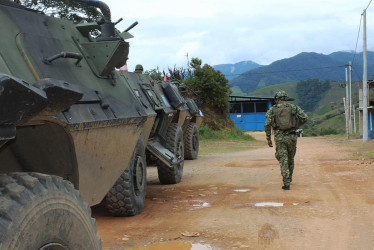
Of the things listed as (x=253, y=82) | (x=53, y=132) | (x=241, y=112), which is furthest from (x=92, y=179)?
(x=253, y=82)

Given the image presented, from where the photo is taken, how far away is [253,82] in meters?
158

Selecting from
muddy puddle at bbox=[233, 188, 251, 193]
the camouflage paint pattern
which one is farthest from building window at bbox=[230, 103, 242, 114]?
muddy puddle at bbox=[233, 188, 251, 193]

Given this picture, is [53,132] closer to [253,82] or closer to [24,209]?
[24,209]

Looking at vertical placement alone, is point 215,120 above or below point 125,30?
below

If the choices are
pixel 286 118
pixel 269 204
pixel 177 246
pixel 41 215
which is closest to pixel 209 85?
pixel 286 118

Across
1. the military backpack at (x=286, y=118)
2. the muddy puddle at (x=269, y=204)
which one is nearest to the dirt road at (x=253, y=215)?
the muddy puddle at (x=269, y=204)

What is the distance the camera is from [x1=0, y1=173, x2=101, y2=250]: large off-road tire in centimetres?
223

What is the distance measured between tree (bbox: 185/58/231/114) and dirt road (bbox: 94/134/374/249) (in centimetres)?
1777

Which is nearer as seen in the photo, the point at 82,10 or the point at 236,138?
the point at 82,10

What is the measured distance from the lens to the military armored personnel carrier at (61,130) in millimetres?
2318

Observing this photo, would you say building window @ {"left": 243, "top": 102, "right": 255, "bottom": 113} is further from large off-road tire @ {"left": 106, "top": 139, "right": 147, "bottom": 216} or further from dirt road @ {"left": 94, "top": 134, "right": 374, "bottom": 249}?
large off-road tire @ {"left": 106, "top": 139, "right": 147, "bottom": 216}

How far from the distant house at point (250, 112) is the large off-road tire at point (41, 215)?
38.5 meters

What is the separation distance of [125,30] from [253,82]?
153 metres

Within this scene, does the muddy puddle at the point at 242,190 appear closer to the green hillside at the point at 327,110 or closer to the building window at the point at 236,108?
the building window at the point at 236,108
